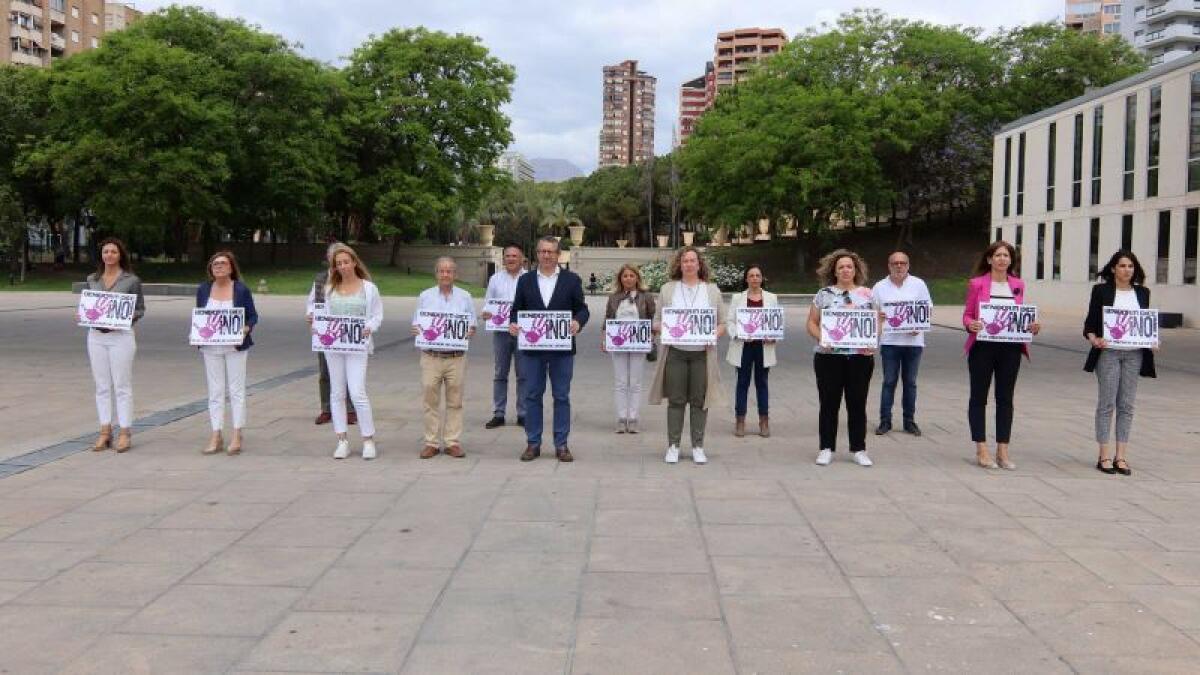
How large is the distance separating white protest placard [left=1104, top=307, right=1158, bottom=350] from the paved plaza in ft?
3.52

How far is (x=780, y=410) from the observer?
11375 mm

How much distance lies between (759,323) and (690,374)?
5.63 feet

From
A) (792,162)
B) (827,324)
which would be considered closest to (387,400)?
(827,324)

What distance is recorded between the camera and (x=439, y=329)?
8.04 m

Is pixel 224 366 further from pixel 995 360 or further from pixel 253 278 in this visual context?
pixel 253 278

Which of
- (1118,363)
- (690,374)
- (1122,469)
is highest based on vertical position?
(1118,363)

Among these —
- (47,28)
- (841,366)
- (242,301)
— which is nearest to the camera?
(841,366)

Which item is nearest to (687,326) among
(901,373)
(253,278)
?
(901,373)

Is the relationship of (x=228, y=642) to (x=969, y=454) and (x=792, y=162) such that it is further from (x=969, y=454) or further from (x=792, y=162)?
(x=792, y=162)

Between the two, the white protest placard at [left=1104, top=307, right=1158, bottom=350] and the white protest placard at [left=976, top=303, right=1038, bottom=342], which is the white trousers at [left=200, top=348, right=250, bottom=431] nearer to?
the white protest placard at [left=976, top=303, right=1038, bottom=342]

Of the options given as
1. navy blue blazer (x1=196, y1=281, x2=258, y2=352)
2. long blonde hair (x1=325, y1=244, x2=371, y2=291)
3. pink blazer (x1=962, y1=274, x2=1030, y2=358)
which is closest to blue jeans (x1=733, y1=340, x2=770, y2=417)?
pink blazer (x1=962, y1=274, x2=1030, y2=358)

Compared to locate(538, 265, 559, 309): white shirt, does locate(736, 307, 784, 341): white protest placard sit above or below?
below

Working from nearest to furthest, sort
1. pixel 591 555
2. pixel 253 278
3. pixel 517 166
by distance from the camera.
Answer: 1. pixel 591 555
2. pixel 253 278
3. pixel 517 166

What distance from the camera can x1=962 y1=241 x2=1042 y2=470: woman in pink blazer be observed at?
788 cm
